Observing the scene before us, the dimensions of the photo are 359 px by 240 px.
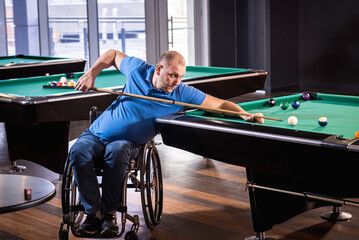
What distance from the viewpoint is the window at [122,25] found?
886cm

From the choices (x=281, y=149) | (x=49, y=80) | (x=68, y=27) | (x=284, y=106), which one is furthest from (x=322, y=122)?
(x=68, y=27)

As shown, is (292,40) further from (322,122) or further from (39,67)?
(322,122)

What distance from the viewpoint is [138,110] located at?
3111 mm

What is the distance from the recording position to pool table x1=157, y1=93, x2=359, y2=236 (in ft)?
7.88

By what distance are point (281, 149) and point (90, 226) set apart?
1.00 m

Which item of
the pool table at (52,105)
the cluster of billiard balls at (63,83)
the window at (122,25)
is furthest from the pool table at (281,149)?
the window at (122,25)

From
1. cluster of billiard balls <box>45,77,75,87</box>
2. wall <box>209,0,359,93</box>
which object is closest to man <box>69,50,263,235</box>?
cluster of billiard balls <box>45,77,75,87</box>

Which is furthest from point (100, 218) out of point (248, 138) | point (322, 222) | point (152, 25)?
point (152, 25)

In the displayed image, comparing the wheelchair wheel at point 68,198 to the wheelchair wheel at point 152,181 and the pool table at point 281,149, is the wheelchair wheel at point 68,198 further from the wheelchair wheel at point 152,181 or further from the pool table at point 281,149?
the pool table at point 281,149

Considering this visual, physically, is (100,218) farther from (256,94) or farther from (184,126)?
(256,94)

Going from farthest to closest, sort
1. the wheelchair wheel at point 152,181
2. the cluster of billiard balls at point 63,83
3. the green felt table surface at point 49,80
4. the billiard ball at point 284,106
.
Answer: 1. the cluster of billiard balls at point 63,83
2. the green felt table surface at point 49,80
3. the billiard ball at point 284,106
4. the wheelchair wheel at point 152,181

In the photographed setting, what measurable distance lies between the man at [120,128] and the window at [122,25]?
5605 millimetres

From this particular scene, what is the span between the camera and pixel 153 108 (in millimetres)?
3113

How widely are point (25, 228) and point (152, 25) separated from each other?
6.00 metres
